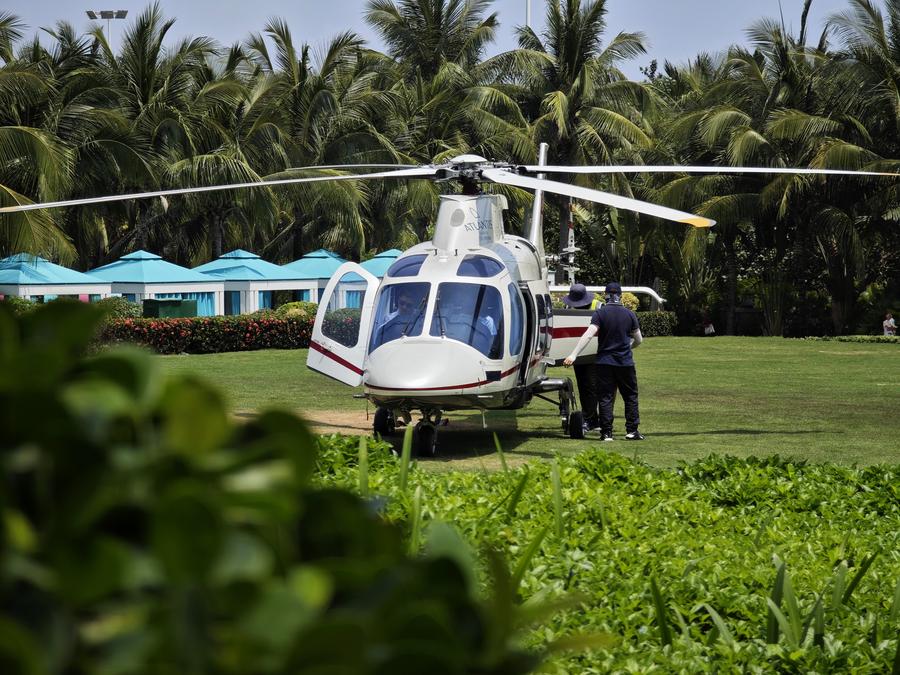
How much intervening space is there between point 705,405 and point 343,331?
6037mm

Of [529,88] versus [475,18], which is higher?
[475,18]

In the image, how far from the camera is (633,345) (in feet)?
39.5

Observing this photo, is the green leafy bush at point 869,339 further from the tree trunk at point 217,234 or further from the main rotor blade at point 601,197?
the main rotor blade at point 601,197

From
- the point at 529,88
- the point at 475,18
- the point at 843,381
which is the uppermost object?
the point at 475,18

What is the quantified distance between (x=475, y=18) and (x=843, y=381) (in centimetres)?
2358

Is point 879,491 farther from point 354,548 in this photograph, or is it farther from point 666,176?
point 666,176

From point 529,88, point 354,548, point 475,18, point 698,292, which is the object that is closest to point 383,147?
point 529,88

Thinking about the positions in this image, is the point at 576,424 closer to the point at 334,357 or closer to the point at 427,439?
the point at 427,439

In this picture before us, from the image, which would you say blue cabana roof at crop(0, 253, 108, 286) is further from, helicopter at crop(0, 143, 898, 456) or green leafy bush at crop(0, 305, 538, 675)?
green leafy bush at crop(0, 305, 538, 675)

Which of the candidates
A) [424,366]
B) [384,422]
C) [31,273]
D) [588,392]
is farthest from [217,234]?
[424,366]

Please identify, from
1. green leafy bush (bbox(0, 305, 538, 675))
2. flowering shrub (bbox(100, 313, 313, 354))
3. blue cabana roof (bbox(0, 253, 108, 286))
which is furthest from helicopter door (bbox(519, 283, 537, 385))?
blue cabana roof (bbox(0, 253, 108, 286))

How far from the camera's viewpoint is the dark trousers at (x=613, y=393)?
38.3 feet

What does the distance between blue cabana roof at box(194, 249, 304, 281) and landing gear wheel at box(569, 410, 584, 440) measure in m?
19.0

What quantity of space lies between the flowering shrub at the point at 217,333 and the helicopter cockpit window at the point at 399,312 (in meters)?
13.5
